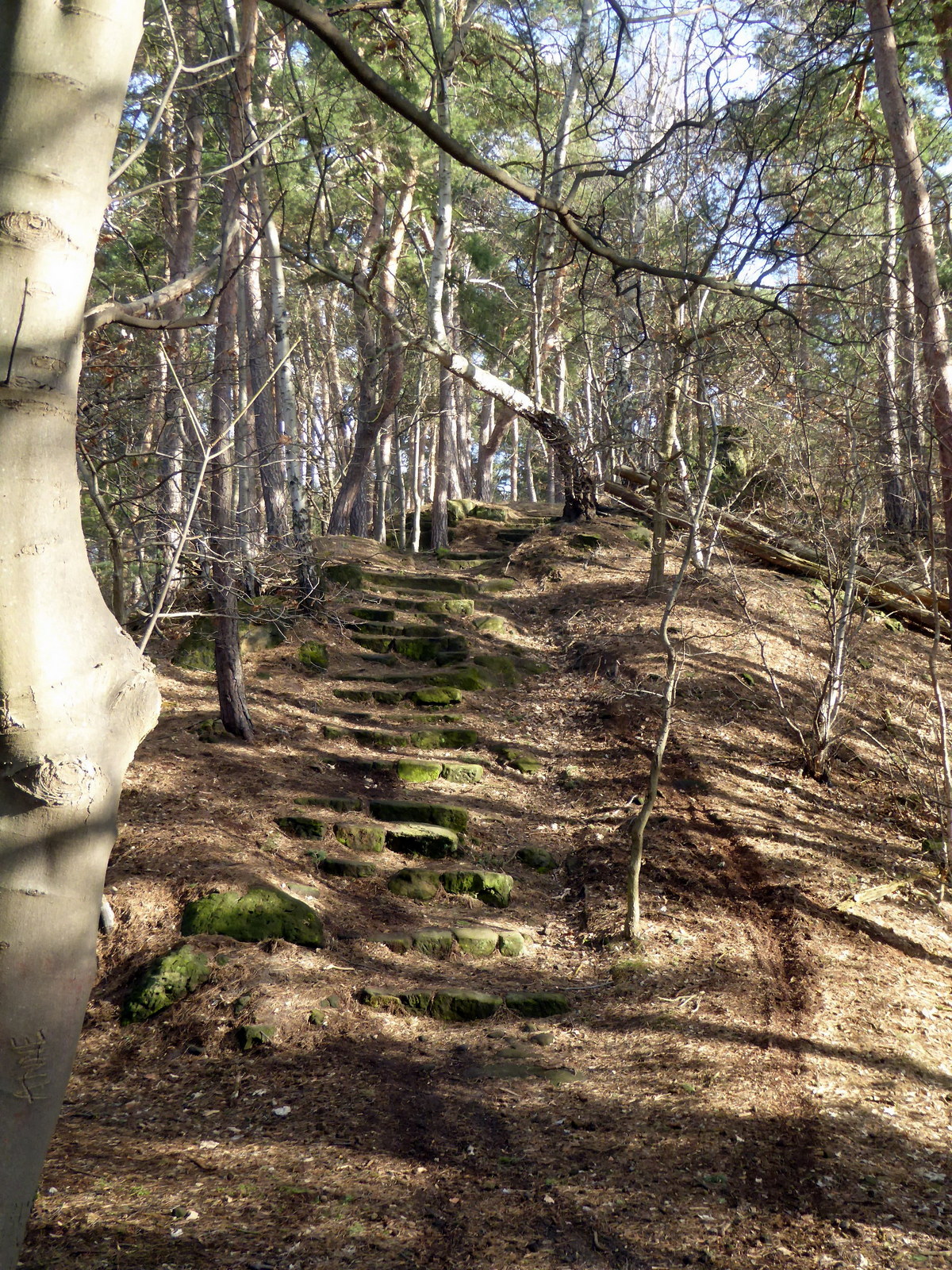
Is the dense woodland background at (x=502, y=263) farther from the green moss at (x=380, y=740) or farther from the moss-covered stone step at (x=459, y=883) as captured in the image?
the moss-covered stone step at (x=459, y=883)

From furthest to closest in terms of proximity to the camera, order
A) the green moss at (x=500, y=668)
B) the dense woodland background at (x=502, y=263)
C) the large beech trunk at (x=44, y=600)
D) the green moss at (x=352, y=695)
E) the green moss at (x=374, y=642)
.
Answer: the green moss at (x=374, y=642) → the green moss at (x=500, y=668) → the green moss at (x=352, y=695) → the dense woodland background at (x=502, y=263) → the large beech trunk at (x=44, y=600)

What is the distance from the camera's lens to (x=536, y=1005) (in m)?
4.38

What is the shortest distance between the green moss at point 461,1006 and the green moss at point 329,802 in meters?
1.89

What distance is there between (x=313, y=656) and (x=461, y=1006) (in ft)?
15.5

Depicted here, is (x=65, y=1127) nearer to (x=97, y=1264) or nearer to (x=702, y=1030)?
(x=97, y=1264)

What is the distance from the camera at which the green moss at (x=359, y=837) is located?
5.64 meters

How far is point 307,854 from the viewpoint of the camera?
539 cm

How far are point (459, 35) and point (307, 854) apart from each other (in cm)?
648

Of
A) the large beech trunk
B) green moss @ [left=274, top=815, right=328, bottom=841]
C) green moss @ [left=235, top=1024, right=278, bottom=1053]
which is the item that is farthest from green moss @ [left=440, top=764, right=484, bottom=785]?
the large beech trunk

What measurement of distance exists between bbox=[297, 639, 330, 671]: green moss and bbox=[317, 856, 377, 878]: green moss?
3.21 metres

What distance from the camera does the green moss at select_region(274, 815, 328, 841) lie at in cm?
559

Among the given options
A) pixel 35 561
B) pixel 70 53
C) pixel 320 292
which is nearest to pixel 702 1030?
pixel 35 561

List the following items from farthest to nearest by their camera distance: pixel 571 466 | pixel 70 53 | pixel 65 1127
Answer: pixel 571 466, pixel 65 1127, pixel 70 53

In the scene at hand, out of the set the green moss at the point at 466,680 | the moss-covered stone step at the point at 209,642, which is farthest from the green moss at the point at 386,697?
the moss-covered stone step at the point at 209,642
